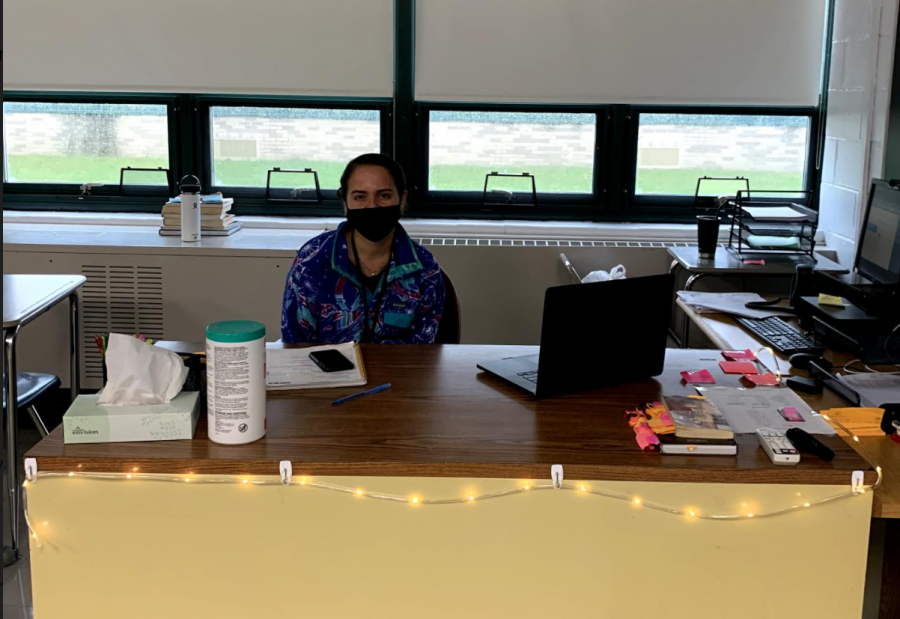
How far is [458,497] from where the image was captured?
166cm

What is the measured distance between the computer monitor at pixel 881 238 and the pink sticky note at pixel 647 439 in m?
1.22

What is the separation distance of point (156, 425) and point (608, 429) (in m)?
0.84

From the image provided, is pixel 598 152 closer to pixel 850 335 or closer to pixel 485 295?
pixel 485 295

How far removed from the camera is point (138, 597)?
1680 millimetres

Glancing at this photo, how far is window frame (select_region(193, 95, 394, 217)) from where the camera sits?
4270 millimetres

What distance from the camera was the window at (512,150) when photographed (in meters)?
4.29

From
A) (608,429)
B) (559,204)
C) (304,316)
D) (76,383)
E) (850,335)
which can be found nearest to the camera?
(608,429)

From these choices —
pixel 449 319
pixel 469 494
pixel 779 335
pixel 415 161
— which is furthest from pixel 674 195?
pixel 469 494

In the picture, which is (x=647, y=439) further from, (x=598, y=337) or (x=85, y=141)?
(x=85, y=141)

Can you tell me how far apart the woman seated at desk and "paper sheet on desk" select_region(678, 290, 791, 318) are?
0.91 m

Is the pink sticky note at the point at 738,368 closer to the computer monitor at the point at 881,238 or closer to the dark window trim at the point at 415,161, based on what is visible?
the computer monitor at the point at 881,238

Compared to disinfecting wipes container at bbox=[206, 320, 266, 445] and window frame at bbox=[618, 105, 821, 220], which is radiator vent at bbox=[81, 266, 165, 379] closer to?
window frame at bbox=[618, 105, 821, 220]

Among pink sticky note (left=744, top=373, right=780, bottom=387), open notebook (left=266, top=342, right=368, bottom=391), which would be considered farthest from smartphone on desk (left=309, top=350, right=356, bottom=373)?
pink sticky note (left=744, top=373, right=780, bottom=387)

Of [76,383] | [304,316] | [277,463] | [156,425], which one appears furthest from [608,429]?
[76,383]
